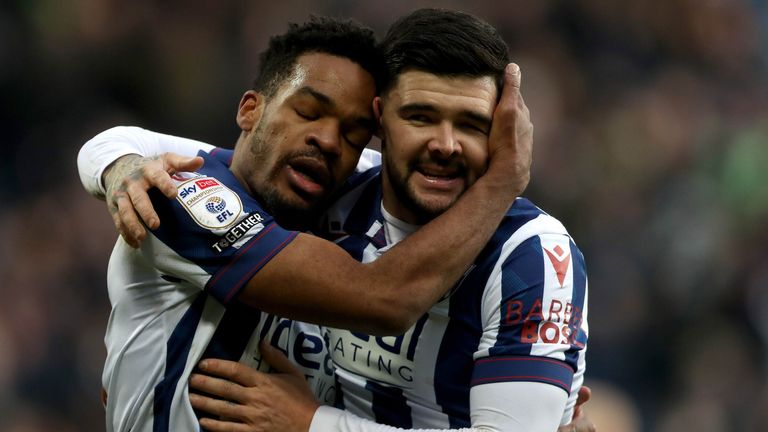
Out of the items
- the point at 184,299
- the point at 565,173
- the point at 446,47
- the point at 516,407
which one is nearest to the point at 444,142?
the point at 446,47

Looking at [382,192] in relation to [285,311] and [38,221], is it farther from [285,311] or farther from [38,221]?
[38,221]

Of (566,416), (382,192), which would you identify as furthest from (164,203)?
(566,416)

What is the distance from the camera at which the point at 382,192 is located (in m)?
3.32

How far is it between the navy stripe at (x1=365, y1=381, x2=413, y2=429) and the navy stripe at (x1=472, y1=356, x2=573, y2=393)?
15.7 inches

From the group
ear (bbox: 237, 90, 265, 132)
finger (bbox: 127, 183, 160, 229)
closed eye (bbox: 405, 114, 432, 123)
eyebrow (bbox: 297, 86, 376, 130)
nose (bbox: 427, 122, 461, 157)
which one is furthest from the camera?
ear (bbox: 237, 90, 265, 132)

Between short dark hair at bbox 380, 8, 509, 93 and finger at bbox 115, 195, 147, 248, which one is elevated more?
short dark hair at bbox 380, 8, 509, 93

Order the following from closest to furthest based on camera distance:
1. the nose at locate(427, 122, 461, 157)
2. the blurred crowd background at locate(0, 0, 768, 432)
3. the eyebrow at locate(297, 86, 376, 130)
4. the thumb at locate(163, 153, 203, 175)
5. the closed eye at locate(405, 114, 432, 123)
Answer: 1. the thumb at locate(163, 153, 203, 175)
2. the nose at locate(427, 122, 461, 157)
3. the closed eye at locate(405, 114, 432, 123)
4. the eyebrow at locate(297, 86, 376, 130)
5. the blurred crowd background at locate(0, 0, 768, 432)

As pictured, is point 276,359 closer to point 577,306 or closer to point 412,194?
point 412,194

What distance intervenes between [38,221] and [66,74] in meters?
1.04

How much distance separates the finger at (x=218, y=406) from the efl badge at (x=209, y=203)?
0.51m

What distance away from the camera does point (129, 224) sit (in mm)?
2746

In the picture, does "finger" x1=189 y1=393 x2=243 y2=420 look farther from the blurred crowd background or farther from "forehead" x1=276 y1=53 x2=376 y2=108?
the blurred crowd background

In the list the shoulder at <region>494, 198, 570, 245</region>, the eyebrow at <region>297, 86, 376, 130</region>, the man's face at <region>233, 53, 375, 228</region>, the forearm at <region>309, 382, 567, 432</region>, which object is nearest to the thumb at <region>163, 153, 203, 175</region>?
the man's face at <region>233, 53, 375, 228</region>

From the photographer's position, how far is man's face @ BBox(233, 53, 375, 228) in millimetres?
3139
